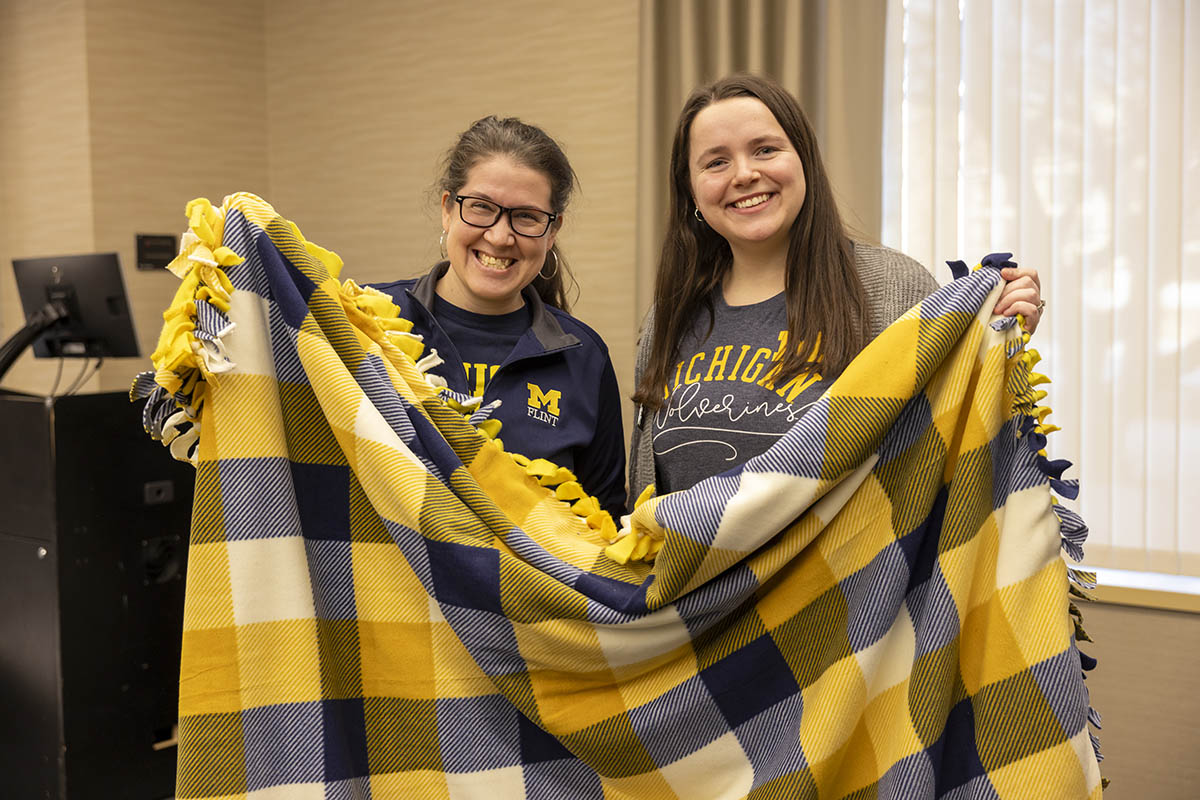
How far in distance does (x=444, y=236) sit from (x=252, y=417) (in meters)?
0.60

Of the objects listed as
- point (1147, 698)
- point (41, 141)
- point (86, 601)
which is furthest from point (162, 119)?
point (1147, 698)

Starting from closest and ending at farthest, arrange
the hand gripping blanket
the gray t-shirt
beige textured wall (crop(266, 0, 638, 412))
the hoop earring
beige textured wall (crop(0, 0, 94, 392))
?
the hand gripping blanket < the gray t-shirt < the hoop earring < beige textured wall (crop(266, 0, 638, 412)) < beige textured wall (crop(0, 0, 94, 392))

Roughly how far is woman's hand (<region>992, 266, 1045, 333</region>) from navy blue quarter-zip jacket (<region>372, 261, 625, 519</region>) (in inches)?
29.3

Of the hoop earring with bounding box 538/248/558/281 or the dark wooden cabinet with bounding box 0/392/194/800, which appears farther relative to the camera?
the dark wooden cabinet with bounding box 0/392/194/800

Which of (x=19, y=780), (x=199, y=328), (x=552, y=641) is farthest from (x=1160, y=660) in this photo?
(x=19, y=780)

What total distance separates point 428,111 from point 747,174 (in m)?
2.61

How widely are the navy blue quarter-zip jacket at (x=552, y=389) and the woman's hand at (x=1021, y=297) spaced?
75 centimetres

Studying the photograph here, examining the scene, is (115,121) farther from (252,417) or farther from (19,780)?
(252,417)

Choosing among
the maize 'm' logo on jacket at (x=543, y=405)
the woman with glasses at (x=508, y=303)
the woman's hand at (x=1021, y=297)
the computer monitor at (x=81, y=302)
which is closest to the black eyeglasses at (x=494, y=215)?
the woman with glasses at (x=508, y=303)

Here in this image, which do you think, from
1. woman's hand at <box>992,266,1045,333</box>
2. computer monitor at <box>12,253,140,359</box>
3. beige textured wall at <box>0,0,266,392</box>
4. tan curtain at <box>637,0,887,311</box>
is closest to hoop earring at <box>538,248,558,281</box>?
woman's hand at <box>992,266,1045,333</box>

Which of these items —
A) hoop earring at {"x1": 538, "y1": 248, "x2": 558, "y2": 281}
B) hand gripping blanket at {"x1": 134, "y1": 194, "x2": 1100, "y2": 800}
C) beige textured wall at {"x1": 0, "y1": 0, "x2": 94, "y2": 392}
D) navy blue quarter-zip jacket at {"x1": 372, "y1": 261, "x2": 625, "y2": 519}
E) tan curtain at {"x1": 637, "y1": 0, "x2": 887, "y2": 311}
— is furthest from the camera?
beige textured wall at {"x1": 0, "y1": 0, "x2": 94, "y2": 392}

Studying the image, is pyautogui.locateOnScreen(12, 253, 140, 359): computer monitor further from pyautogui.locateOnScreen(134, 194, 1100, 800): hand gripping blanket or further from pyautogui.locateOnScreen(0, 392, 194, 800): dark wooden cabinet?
pyautogui.locateOnScreen(134, 194, 1100, 800): hand gripping blanket

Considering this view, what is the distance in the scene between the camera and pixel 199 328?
3.91 ft

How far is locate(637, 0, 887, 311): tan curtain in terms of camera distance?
2.82 meters
